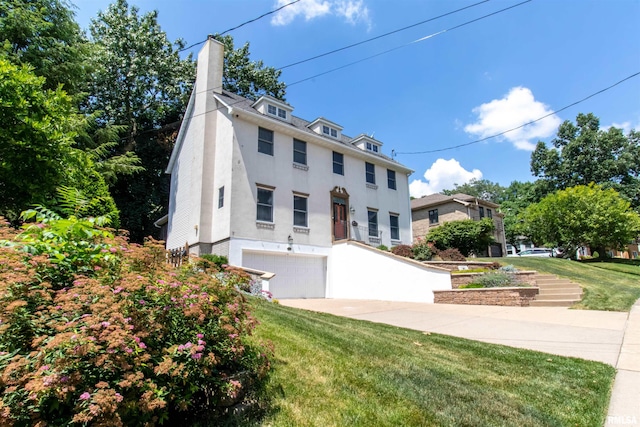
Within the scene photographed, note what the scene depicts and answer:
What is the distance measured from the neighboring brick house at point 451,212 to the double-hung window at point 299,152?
54.4ft

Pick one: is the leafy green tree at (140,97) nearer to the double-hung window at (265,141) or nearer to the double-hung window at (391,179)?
the double-hung window at (265,141)

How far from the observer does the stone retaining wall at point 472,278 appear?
12.3 meters

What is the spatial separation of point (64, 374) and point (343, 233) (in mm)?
15757

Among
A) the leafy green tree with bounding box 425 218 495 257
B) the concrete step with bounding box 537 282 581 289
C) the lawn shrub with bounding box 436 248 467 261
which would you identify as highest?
the leafy green tree with bounding box 425 218 495 257

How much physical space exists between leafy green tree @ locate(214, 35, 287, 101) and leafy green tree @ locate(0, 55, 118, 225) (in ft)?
79.0

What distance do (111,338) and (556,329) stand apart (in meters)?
7.98

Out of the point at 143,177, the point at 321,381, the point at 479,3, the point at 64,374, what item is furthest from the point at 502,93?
the point at 143,177

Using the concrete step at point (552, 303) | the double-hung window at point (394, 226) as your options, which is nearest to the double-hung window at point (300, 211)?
the double-hung window at point (394, 226)

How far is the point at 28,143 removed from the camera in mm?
5840

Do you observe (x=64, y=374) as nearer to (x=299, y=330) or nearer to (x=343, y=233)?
(x=299, y=330)

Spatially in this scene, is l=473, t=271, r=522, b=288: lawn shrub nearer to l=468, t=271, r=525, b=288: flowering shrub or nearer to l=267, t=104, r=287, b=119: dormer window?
l=468, t=271, r=525, b=288: flowering shrub

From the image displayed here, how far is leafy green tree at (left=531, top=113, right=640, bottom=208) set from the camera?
114ft

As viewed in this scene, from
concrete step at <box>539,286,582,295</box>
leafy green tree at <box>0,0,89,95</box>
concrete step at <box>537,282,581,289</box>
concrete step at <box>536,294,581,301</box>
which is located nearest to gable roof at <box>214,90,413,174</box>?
leafy green tree at <box>0,0,89,95</box>

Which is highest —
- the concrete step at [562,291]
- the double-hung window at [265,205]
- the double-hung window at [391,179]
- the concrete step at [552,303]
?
the double-hung window at [391,179]
